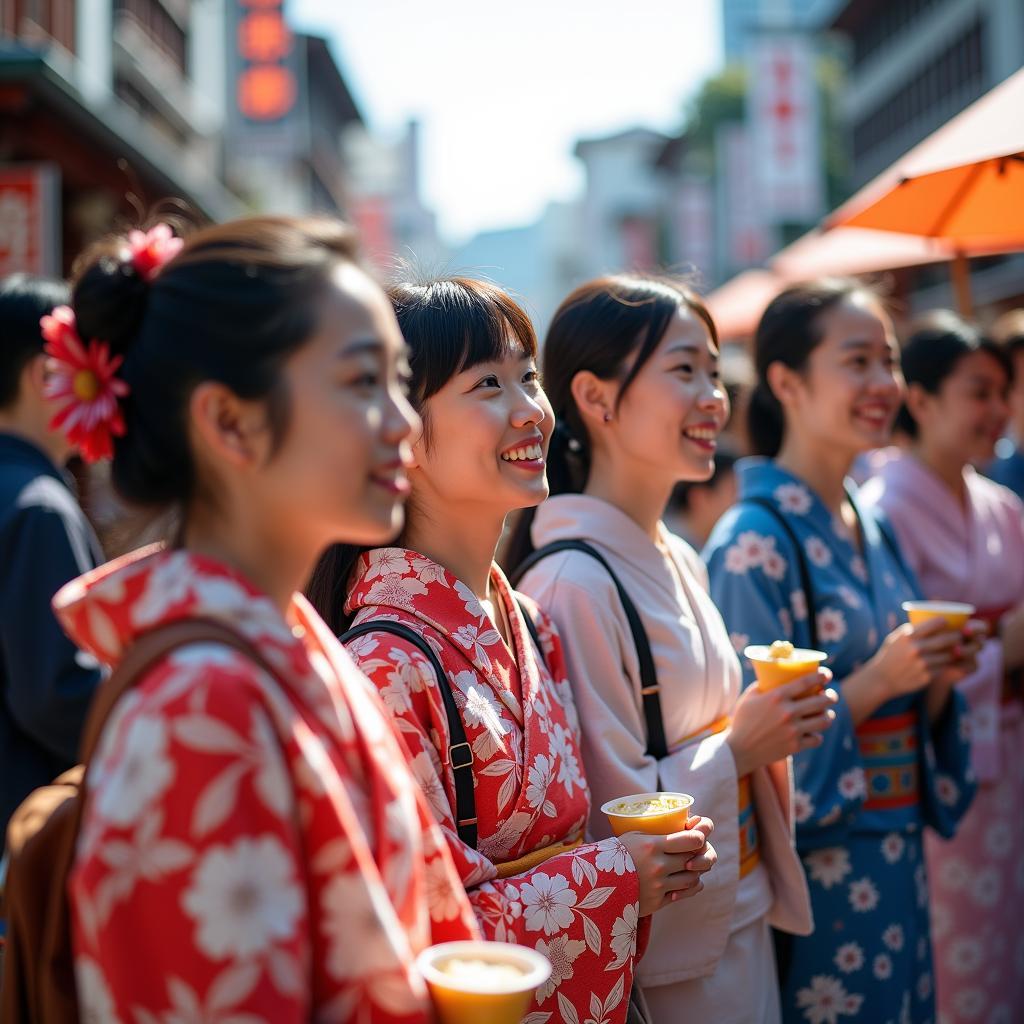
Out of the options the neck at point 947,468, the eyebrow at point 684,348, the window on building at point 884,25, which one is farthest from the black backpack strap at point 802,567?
the window on building at point 884,25

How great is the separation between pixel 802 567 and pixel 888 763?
1.89 ft

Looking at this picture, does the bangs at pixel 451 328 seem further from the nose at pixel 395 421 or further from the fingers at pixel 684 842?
the fingers at pixel 684 842

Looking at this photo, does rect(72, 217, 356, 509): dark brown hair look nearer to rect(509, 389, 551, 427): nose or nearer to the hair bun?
the hair bun

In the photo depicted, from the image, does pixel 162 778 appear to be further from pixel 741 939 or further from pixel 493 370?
pixel 741 939

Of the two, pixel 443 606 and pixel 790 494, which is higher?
pixel 790 494

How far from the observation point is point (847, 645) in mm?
3031

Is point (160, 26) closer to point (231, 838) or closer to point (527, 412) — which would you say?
point (527, 412)

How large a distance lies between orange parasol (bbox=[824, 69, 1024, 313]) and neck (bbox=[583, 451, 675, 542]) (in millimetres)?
1115

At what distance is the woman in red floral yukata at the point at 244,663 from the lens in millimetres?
1179

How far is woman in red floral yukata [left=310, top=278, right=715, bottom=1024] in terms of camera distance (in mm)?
1901

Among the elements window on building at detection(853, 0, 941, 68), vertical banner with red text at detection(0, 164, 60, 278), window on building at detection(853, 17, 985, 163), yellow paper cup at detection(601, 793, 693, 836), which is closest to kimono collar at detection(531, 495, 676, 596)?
yellow paper cup at detection(601, 793, 693, 836)

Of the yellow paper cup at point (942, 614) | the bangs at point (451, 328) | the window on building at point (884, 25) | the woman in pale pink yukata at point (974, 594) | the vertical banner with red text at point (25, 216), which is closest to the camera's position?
the bangs at point (451, 328)

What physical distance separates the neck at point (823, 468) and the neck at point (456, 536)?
1.36 m

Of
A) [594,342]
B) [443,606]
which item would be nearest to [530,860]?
[443,606]
